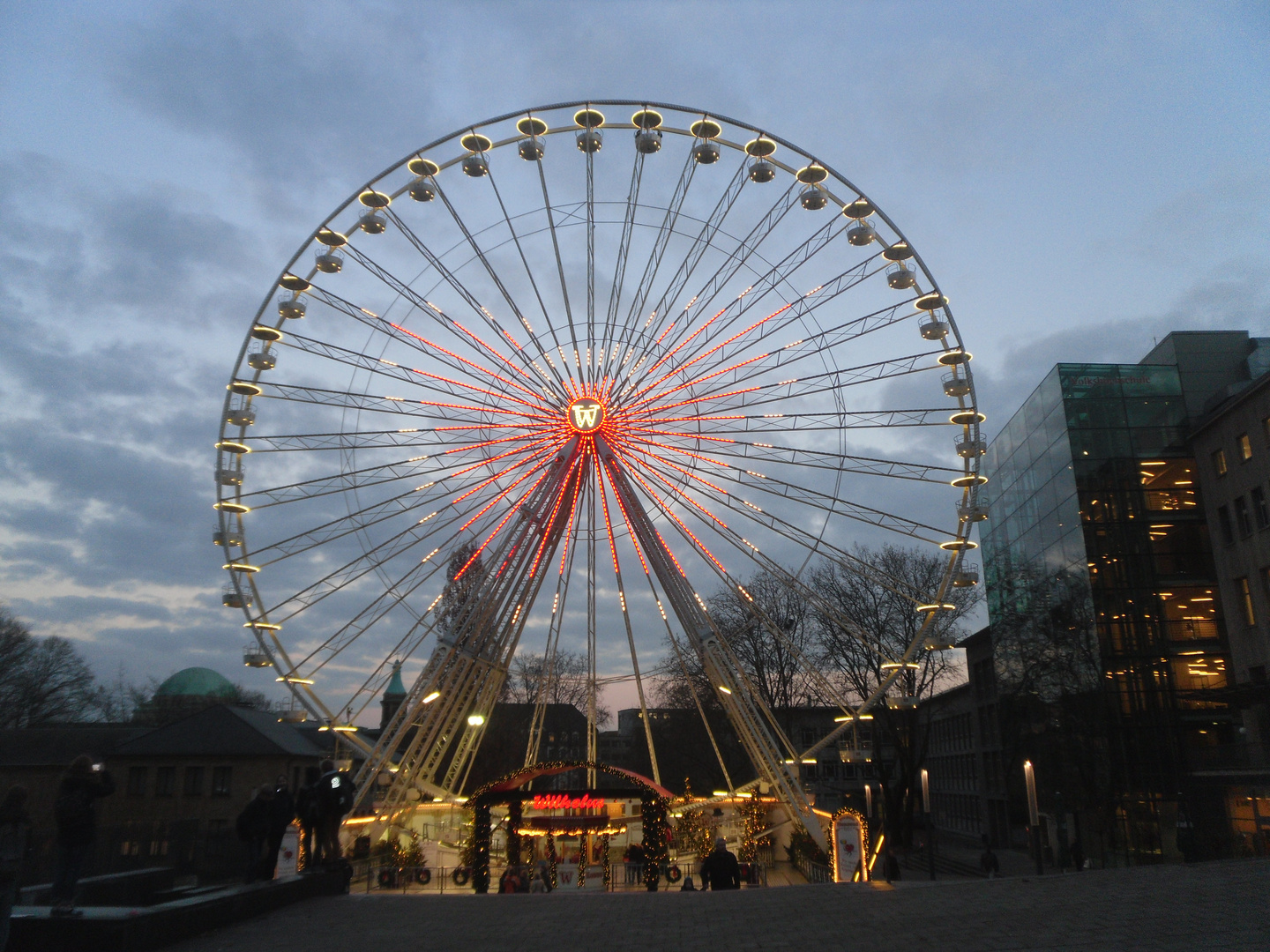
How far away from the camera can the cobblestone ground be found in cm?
800

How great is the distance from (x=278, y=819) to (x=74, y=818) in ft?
11.7

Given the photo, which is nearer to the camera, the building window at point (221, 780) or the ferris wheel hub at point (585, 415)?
the ferris wheel hub at point (585, 415)

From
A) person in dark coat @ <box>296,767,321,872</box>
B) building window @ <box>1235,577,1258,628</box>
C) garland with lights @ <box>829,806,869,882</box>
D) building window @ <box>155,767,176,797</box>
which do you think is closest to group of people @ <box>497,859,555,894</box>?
garland with lights @ <box>829,806,869,882</box>

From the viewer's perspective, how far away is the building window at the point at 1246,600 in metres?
30.7

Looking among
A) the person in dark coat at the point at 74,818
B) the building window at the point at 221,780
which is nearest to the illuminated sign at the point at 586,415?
the person in dark coat at the point at 74,818

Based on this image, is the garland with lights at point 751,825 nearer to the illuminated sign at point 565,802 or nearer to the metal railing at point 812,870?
the metal railing at point 812,870

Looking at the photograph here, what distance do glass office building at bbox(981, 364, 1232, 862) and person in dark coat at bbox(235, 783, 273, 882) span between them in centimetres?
2935

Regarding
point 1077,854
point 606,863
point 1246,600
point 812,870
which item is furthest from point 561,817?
point 1246,600

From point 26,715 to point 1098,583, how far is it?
6112cm

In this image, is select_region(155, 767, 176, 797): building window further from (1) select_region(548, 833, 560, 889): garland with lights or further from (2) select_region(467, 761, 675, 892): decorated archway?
(1) select_region(548, 833, 560, 889): garland with lights

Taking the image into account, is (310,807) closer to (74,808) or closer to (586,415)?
(74,808)

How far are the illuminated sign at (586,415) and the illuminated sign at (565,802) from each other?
29.9ft

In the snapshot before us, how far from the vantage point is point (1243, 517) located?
31.4 meters

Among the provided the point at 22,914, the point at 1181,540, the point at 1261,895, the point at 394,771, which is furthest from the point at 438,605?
the point at 1181,540
